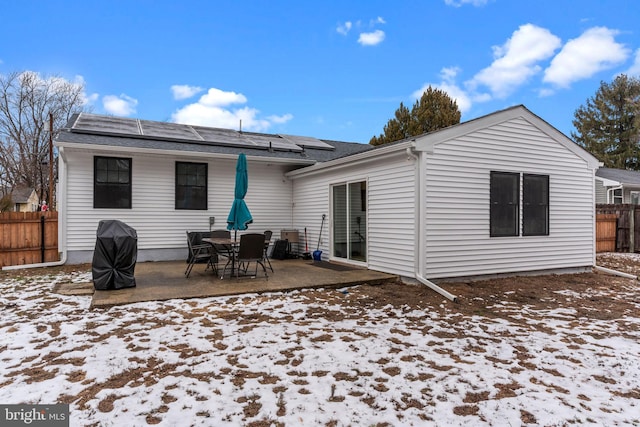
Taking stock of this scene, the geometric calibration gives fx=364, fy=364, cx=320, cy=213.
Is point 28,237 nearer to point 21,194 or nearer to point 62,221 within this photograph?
point 62,221

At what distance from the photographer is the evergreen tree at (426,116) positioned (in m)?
21.3

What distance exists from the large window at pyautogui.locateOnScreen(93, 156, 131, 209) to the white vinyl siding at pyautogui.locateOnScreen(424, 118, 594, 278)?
6.71 meters

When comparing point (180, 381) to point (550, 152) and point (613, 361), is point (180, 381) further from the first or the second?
point (550, 152)

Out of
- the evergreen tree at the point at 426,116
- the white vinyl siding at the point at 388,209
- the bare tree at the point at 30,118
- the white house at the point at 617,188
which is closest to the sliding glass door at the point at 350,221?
the white vinyl siding at the point at 388,209

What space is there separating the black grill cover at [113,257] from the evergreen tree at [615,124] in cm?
2937

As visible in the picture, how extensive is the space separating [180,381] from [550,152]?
7.85 meters

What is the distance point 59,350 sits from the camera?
330cm

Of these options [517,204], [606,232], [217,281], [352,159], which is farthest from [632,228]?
[217,281]

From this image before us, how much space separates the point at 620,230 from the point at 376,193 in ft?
35.0

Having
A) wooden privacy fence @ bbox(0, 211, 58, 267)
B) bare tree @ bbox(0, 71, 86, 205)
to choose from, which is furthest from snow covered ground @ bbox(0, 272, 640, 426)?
bare tree @ bbox(0, 71, 86, 205)

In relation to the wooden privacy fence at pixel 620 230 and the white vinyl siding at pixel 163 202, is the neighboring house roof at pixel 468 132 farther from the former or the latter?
the wooden privacy fence at pixel 620 230

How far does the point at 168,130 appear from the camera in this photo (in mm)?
10359

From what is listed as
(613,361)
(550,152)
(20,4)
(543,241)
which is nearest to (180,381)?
(613,361)

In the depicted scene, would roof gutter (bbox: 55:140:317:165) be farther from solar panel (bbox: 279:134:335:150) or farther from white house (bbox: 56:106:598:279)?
solar panel (bbox: 279:134:335:150)
